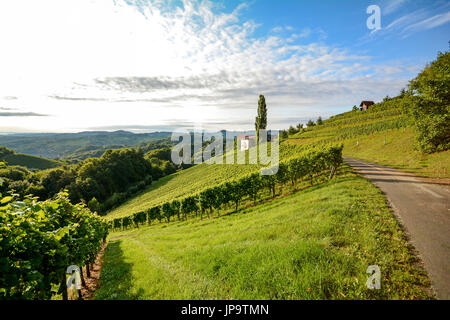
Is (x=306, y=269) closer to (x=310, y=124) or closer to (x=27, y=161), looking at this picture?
(x=310, y=124)

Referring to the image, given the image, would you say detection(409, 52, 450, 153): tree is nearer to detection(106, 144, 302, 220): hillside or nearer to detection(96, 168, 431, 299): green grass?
detection(96, 168, 431, 299): green grass

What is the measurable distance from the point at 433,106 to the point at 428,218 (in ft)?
64.9

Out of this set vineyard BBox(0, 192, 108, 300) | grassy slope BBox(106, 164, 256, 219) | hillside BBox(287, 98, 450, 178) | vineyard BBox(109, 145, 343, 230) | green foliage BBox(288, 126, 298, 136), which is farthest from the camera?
green foliage BBox(288, 126, 298, 136)

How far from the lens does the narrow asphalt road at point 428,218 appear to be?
5438 millimetres

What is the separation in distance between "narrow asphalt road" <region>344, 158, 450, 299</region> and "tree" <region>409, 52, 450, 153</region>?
8.46 meters

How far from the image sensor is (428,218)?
29.5ft

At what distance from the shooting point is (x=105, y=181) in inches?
3834

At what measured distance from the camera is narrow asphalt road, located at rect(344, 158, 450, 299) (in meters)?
5.44

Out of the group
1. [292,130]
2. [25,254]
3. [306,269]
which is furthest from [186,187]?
[292,130]

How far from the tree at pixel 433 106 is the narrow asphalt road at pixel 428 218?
8.46m

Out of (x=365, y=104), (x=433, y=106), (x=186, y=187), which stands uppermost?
(x=365, y=104)

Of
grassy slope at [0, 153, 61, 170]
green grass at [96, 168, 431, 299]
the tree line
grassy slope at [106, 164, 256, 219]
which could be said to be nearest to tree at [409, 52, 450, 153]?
green grass at [96, 168, 431, 299]

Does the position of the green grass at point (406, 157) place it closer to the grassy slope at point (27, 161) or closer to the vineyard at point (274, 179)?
the vineyard at point (274, 179)
